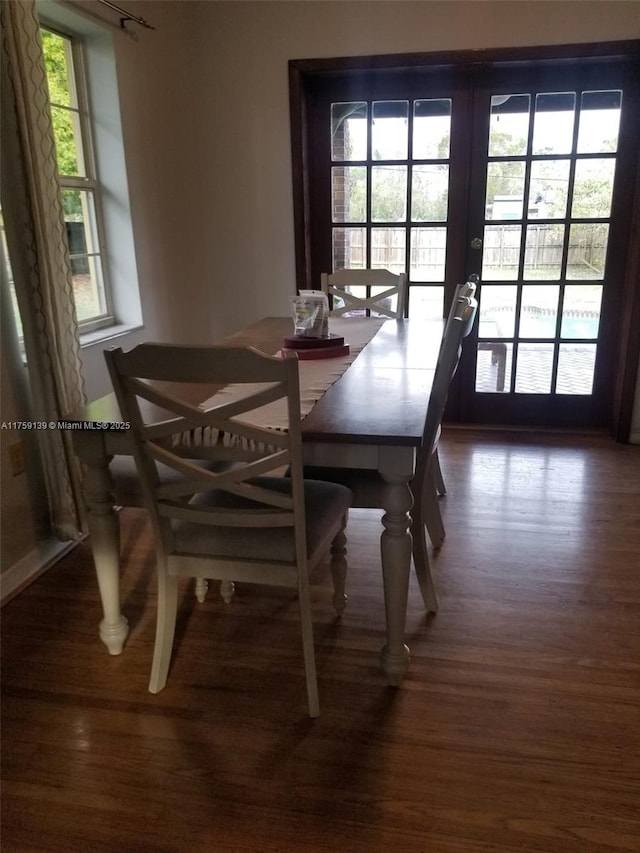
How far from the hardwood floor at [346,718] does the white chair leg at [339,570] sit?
51mm

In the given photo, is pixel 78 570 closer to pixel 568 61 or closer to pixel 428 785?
pixel 428 785

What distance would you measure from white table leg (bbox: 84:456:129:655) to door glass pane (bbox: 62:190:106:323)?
55.3 inches

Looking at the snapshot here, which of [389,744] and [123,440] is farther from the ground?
[123,440]

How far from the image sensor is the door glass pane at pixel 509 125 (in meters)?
3.42

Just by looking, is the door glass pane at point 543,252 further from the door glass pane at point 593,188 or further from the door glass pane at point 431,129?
the door glass pane at point 431,129

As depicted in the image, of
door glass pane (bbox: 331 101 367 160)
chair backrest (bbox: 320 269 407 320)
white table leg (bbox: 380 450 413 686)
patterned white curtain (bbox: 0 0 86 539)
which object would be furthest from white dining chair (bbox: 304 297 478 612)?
door glass pane (bbox: 331 101 367 160)

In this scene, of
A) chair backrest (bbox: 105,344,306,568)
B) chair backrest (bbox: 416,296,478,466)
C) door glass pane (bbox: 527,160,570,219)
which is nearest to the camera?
chair backrest (bbox: 105,344,306,568)

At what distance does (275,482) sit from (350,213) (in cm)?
241

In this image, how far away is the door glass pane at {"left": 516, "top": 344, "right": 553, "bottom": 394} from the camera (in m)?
3.78

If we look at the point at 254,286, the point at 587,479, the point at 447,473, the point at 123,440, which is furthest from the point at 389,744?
the point at 254,286

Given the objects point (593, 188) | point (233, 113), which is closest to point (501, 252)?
point (593, 188)

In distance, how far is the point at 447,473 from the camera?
125 inches

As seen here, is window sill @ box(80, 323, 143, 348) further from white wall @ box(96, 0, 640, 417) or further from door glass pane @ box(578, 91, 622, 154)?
door glass pane @ box(578, 91, 622, 154)

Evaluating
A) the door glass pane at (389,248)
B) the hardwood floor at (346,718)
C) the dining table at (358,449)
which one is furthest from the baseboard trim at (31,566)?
the door glass pane at (389,248)
